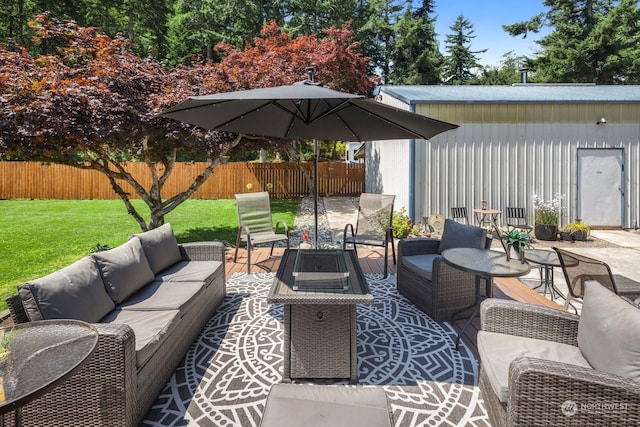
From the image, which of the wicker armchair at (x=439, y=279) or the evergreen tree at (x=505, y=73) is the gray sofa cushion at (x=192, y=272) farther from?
the evergreen tree at (x=505, y=73)

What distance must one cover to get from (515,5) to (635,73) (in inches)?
295

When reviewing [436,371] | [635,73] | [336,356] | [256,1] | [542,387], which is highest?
[256,1]

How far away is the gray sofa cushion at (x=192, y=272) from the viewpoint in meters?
3.18

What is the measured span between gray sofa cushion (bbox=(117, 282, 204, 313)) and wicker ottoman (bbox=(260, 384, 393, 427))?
51.4 inches

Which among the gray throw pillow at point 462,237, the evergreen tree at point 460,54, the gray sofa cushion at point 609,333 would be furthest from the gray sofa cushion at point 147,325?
the evergreen tree at point 460,54

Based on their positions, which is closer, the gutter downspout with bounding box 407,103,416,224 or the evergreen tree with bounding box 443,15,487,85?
the gutter downspout with bounding box 407,103,416,224

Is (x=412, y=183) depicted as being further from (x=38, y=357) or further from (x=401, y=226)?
(x=38, y=357)

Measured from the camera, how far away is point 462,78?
83.9ft

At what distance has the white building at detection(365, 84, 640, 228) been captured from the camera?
→ 303 inches

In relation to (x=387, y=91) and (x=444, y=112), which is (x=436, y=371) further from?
(x=387, y=91)

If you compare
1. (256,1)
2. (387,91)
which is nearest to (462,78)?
(256,1)

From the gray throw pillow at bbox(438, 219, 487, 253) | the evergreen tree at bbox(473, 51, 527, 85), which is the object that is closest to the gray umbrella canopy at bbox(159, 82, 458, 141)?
the gray throw pillow at bbox(438, 219, 487, 253)

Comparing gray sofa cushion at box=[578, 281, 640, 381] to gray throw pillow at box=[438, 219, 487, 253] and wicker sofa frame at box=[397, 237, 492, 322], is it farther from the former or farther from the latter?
gray throw pillow at box=[438, 219, 487, 253]

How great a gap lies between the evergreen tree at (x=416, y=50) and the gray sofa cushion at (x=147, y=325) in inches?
887
